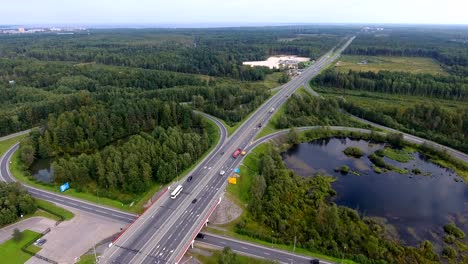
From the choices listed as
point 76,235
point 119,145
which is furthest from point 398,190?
point 119,145

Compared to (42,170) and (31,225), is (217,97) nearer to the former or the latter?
(42,170)

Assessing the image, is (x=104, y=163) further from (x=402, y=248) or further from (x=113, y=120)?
(x=402, y=248)

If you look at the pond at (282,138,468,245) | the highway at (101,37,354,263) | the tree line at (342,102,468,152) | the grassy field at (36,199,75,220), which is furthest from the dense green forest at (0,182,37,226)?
the tree line at (342,102,468,152)

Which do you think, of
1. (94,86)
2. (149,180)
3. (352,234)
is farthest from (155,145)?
(94,86)

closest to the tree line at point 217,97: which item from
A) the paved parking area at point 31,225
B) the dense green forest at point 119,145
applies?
the dense green forest at point 119,145

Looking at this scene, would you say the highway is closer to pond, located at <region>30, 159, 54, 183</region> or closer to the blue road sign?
the blue road sign

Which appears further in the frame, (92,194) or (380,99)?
(380,99)
